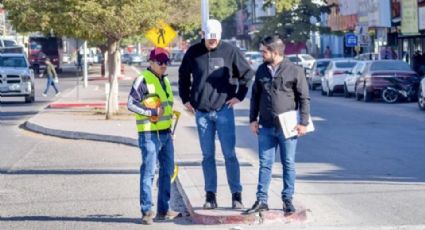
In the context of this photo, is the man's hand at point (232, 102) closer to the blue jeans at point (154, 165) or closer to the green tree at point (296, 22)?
the blue jeans at point (154, 165)

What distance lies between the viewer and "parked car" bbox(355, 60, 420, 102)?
120ft

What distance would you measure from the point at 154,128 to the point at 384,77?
1033 inches

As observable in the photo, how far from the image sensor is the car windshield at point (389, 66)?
37000 mm

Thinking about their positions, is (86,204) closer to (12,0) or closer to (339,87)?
(12,0)

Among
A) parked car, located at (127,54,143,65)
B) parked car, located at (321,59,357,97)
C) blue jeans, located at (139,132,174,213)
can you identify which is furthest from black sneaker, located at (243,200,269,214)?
parked car, located at (127,54,143,65)

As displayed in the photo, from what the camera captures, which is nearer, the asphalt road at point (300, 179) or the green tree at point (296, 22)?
the asphalt road at point (300, 179)

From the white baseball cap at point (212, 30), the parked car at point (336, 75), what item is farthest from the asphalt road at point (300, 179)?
the parked car at point (336, 75)

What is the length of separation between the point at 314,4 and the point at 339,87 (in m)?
26.2

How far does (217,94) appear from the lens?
445 inches

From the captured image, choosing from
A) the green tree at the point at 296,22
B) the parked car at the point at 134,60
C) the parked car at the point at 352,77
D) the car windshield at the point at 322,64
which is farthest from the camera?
the parked car at the point at 134,60

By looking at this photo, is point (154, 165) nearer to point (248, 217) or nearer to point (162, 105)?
point (162, 105)

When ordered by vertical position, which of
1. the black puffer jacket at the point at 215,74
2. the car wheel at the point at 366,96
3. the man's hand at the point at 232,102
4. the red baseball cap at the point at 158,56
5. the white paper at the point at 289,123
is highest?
the red baseball cap at the point at 158,56

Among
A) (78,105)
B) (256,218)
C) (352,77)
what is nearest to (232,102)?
(256,218)

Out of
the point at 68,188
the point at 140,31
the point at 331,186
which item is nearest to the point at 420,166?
the point at 331,186
